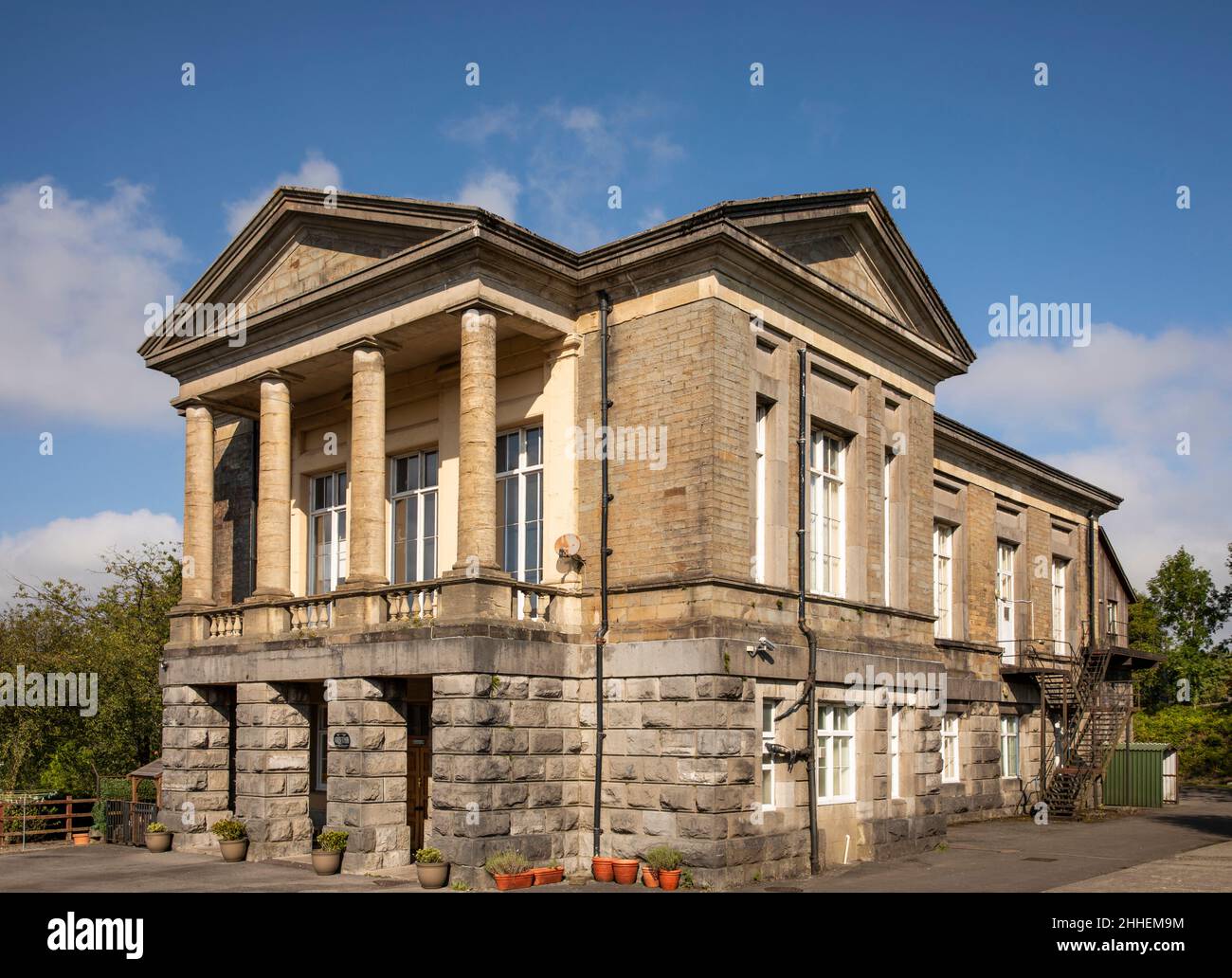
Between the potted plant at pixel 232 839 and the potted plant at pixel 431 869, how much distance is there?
19.0 feet

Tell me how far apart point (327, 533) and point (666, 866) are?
11827mm

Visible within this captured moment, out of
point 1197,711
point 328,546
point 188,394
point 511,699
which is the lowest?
point 1197,711

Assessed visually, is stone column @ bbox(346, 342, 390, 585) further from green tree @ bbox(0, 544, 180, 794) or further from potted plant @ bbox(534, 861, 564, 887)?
green tree @ bbox(0, 544, 180, 794)

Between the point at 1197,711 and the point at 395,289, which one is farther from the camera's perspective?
the point at 1197,711

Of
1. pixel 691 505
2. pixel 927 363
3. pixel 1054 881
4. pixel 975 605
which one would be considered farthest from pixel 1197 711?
pixel 691 505

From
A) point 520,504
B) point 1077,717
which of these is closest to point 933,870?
point 520,504

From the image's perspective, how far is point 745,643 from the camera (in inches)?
766

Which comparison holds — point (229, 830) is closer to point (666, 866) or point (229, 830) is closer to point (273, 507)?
point (273, 507)

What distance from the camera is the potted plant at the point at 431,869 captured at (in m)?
18.2

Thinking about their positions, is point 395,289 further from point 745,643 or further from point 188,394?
point 745,643

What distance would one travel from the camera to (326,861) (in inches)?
791

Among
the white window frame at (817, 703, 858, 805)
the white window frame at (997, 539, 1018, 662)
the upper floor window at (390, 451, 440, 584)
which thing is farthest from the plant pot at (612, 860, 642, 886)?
the white window frame at (997, 539, 1018, 662)

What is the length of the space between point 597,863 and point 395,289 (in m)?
10.4

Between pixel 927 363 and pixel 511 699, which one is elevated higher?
pixel 927 363
